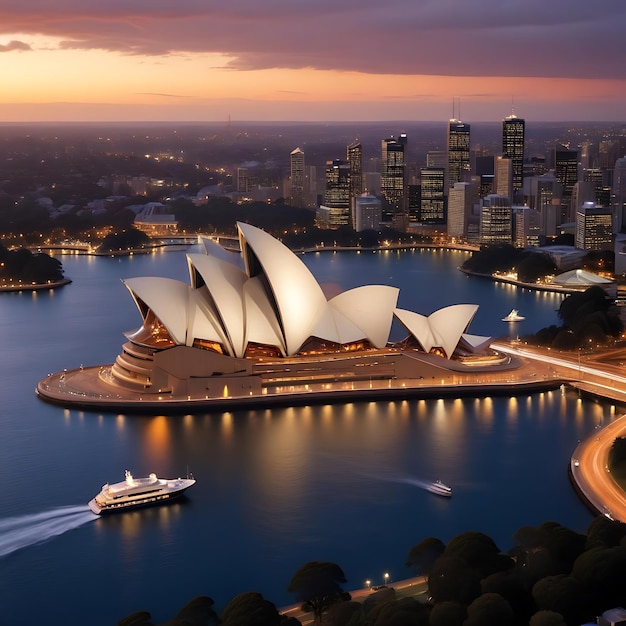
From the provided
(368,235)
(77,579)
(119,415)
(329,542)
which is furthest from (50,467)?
(368,235)

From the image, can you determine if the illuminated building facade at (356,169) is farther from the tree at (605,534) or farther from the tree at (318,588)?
the tree at (318,588)

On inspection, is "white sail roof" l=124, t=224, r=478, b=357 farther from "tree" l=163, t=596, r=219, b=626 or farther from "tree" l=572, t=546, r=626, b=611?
"tree" l=572, t=546, r=626, b=611

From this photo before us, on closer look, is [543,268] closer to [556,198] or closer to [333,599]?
[556,198]

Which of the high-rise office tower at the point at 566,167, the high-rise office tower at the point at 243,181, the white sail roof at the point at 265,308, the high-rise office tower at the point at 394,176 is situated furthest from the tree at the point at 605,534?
the high-rise office tower at the point at 243,181

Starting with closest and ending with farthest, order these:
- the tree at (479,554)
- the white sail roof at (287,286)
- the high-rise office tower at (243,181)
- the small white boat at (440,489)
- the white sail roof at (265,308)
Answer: the tree at (479,554) → the small white boat at (440,489) → the white sail roof at (265,308) → the white sail roof at (287,286) → the high-rise office tower at (243,181)

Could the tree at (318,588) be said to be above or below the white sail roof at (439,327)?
below

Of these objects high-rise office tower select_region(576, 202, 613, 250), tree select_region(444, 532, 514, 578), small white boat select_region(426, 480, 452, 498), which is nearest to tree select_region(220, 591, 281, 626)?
tree select_region(444, 532, 514, 578)
